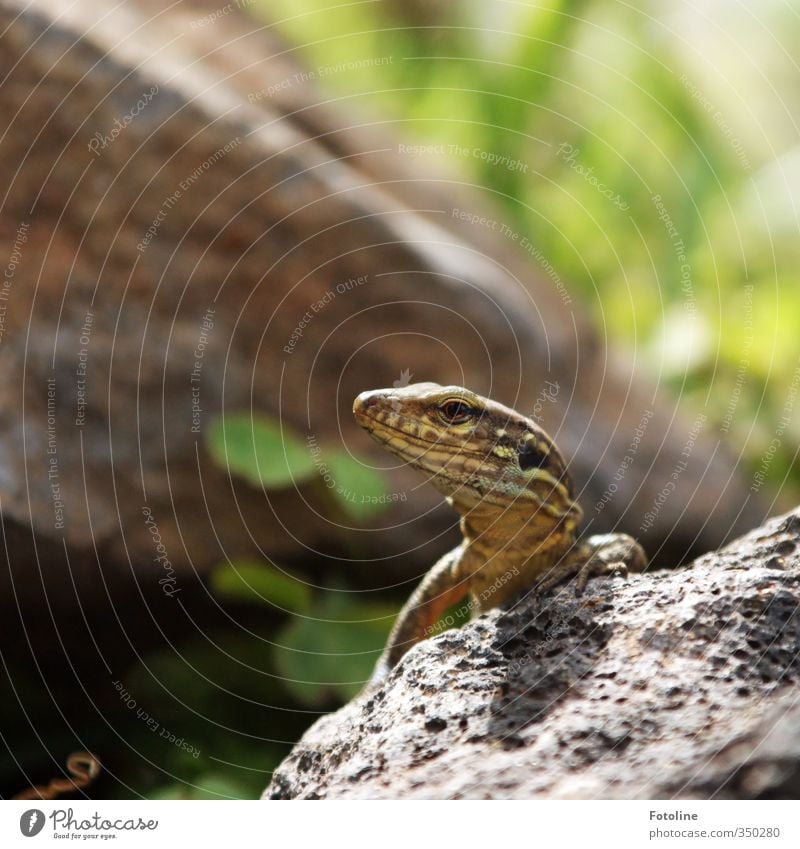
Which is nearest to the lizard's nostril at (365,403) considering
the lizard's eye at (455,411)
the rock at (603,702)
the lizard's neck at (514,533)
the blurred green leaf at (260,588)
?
the lizard's eye at (455,411)

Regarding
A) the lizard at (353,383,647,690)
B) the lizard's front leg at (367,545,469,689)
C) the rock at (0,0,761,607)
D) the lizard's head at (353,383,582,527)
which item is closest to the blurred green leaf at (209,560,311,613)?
the rock at (0,0,761,607)

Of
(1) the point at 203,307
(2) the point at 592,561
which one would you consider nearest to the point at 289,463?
(1) the point at 203,307

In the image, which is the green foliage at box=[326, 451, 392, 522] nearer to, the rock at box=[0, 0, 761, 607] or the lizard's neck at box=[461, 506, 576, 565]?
the rock at box=[0, 0, 761, 607]

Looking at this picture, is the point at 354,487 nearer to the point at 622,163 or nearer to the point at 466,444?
the point at 466,444

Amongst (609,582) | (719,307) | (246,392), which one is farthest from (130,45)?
(719,307)

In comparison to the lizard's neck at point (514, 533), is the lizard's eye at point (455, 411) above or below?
above

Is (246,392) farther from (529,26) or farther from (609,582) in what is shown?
(529,26)

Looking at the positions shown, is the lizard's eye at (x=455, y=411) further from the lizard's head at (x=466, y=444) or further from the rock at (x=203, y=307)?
the rock at (x=203, y=307)

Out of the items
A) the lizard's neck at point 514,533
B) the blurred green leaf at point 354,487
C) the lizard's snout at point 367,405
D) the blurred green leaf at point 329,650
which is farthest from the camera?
the blurred green leaf at point 354,487
